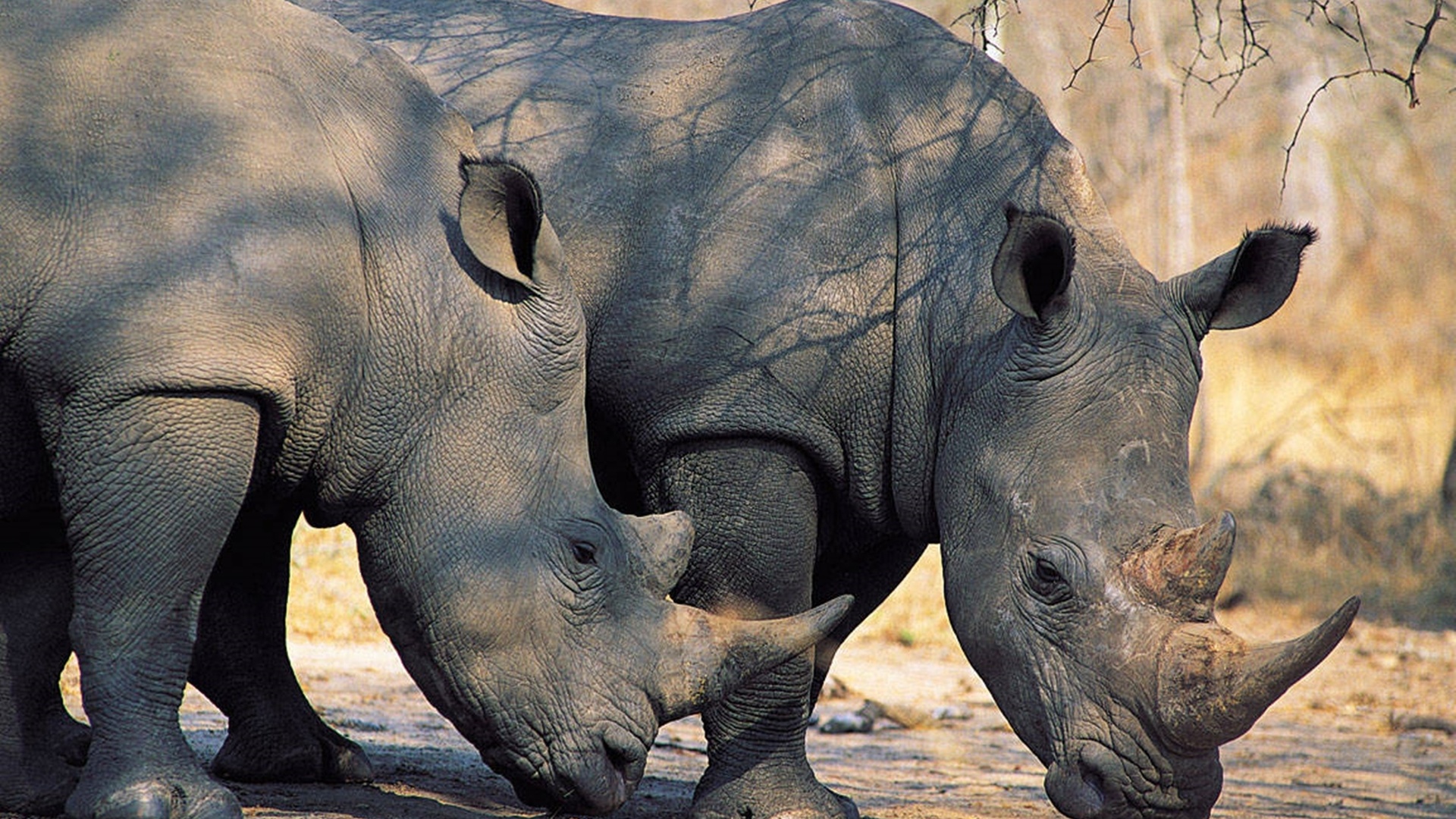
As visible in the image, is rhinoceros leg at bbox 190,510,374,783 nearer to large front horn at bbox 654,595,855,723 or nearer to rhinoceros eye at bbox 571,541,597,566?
rhinoceros eye at bbox 571,541,597,566

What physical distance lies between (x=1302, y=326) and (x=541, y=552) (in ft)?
56.6

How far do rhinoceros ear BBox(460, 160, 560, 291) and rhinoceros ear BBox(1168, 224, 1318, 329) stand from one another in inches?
72.5

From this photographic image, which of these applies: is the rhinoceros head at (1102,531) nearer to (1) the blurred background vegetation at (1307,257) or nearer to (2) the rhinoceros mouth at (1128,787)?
(2) the rhinoceros mouth at (1128,787)

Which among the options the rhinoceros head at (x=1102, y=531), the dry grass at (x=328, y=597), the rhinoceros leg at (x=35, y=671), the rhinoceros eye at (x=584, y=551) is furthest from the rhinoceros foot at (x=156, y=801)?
the dry grass at (x=328, y=597)

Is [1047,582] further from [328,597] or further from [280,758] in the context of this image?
[328,597]

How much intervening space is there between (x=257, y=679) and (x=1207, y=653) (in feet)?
9.77

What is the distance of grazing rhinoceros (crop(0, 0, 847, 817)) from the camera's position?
4.13 m

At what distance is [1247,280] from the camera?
17.1 ft

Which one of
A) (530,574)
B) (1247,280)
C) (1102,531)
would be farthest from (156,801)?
(1247,280)

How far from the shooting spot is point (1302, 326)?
20.4 m

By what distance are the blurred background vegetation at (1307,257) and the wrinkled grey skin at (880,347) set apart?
0.53m

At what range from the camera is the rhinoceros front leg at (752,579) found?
523 centimetres

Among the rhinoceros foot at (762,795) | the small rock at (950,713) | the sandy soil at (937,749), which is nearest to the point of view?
the rhinoceros foot at (762,795)

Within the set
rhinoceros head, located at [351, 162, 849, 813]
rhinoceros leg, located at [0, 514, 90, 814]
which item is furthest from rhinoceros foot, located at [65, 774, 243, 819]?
rhinoceros head, located at [351, 162, 849, 813]
